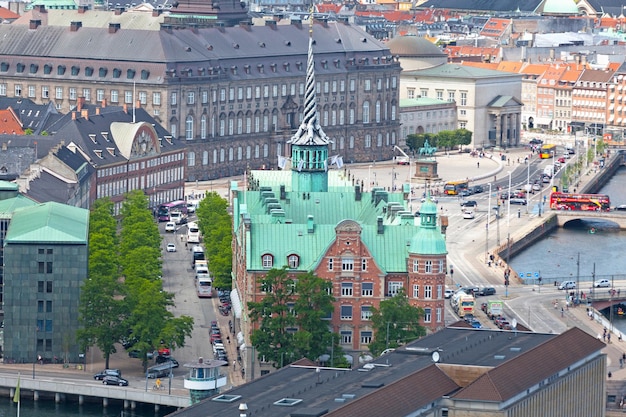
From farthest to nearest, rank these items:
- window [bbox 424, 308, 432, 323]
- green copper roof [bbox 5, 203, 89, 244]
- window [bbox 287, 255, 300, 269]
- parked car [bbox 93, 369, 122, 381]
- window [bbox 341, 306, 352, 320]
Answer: window [bbox 287, 255, 300, 269], window [bbox 341, 306, 352, 320], green copper roof [bbox 5, 203, 89, 244], window [bbox 424, 308, 432, 323], parked car [bbox 93, 369, 122, 381]

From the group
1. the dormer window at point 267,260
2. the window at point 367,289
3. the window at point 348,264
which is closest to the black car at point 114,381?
the dormer window at point 267,260

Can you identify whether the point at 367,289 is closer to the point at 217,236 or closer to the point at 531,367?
the point at 531,367

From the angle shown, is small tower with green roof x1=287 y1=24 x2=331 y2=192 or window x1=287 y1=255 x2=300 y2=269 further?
small tower with green roof x1=287 y1=24 x2=331 y2=192

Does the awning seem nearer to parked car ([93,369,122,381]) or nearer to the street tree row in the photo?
the street tree row

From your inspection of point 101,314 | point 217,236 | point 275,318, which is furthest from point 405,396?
point 217,236

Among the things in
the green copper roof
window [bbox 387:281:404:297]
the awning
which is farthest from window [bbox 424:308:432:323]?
the green copper roof

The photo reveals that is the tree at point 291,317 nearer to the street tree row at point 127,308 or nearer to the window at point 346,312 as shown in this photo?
the window at point 346,312
